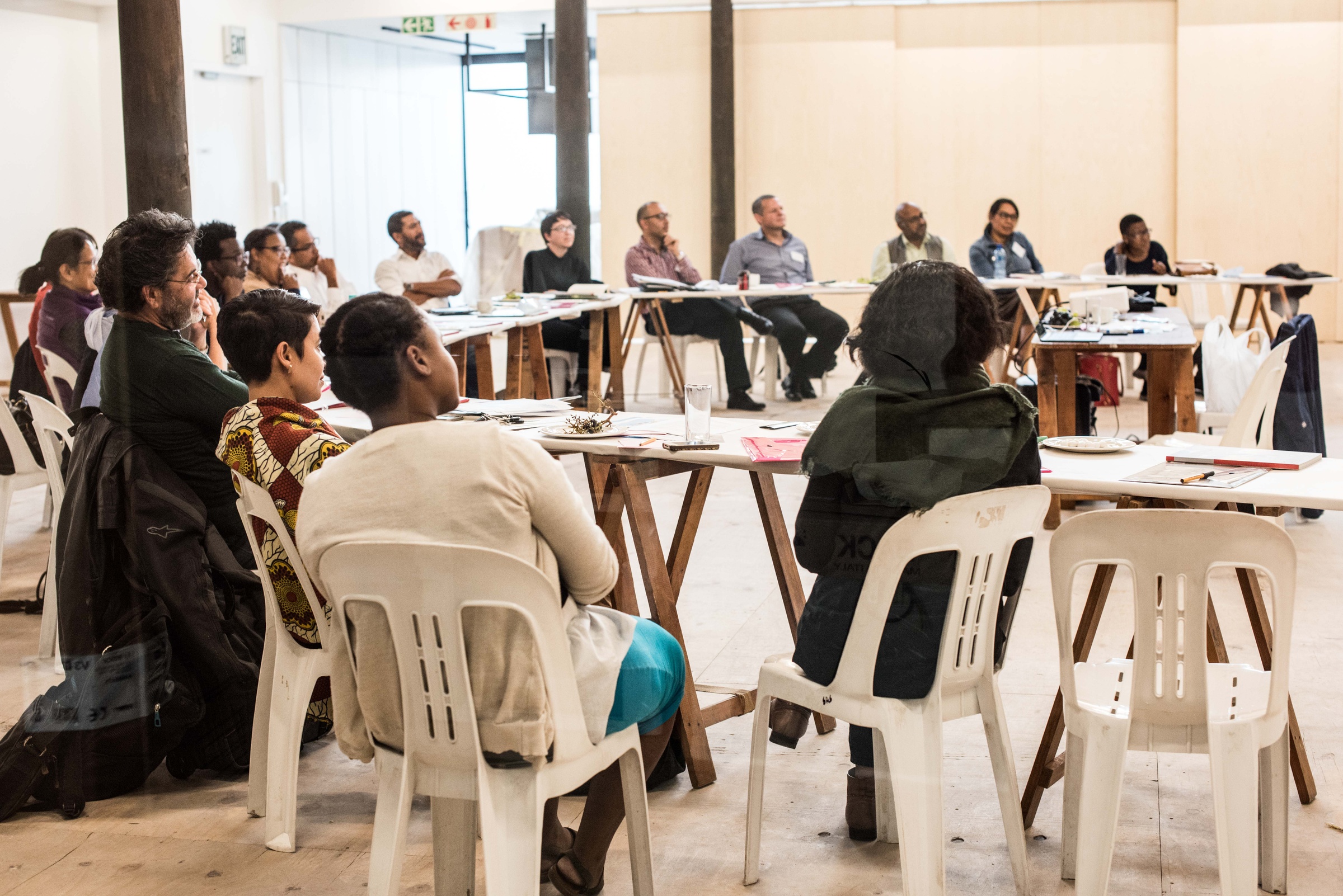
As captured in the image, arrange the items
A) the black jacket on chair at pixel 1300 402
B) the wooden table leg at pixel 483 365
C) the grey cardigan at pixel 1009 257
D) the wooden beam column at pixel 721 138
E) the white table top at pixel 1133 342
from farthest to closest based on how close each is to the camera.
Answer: the wooden table leg at pixel 483 365, the wooden beam column at pixel 721 138, the white table top at pixel 1133 342, the black jacket on chair at pixel 1300 402, the grey cardigan at pixel 1009 257

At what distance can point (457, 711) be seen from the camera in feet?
5.11

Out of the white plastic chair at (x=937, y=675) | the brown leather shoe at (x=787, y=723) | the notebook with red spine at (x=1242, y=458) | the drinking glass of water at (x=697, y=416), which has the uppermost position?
the drinking glass of water at (x=697, y=416)

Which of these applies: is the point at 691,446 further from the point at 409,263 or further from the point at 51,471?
the point at 51,471

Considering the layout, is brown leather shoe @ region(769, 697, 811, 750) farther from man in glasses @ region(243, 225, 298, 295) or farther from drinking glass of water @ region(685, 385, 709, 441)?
man in glasses @ region(243, 225, 298, 295)

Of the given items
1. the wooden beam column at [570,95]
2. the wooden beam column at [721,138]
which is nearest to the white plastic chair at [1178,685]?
the wooden beam column at [570,95]

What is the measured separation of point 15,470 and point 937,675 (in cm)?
242

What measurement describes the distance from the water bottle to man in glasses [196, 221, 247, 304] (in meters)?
1.93

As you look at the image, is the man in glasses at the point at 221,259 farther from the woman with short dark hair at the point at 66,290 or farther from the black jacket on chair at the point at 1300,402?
the black jacket on chair at the point at 1300,402

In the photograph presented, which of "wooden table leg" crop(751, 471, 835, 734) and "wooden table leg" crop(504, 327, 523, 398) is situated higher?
"wooden table leg" crop(504, 327, 523, 398)

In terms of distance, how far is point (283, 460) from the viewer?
204cm

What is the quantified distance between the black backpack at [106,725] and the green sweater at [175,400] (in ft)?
0.91

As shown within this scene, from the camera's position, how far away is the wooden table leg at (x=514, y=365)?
206 inches

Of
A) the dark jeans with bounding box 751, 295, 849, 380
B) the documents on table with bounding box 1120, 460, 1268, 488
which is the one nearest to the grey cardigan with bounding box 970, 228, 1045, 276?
the dark jeans with bounding box 751, 295, 849, 380

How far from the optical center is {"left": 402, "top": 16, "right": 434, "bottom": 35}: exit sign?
8.59 feet
